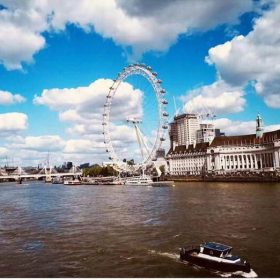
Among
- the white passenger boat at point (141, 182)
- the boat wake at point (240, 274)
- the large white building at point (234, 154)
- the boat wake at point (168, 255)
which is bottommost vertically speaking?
the boat wake at point (240, 274)

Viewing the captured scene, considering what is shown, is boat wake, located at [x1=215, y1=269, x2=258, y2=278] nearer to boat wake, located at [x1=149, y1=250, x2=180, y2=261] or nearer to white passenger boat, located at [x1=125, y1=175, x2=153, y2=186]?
boat wake, located at [x1=149, y1=250, x2=180, y2=261]

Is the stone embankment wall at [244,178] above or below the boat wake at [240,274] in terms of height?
above

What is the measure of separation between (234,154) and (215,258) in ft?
325

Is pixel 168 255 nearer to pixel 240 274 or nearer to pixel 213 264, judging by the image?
pixel 213 264

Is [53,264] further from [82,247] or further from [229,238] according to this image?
[229,238]

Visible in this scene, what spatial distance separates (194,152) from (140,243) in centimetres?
10871

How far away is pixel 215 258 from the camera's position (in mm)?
19875

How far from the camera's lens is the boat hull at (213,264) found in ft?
61.7

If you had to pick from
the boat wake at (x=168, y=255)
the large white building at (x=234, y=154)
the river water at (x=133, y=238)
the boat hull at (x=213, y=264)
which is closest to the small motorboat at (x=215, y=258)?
the boat hull at (x=213, y=264)

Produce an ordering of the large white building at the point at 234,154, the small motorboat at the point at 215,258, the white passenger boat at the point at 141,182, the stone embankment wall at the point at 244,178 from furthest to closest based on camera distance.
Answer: the large white building at the point at 234,154 < the white passenger boat at the point at 141,182 < the stone embankment wall at the point at 244,178 < the small motorboat at the point at 215,258

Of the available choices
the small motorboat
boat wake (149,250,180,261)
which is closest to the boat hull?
the small motorboat

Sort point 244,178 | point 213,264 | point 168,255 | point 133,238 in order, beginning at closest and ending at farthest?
point 213,264 → point 168,255 → point 133,238 → point 244,178

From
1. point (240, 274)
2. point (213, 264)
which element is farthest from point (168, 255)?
point (240, 274)

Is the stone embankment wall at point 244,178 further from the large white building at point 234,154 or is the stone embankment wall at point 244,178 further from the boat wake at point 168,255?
the boat wake at point 168,255
